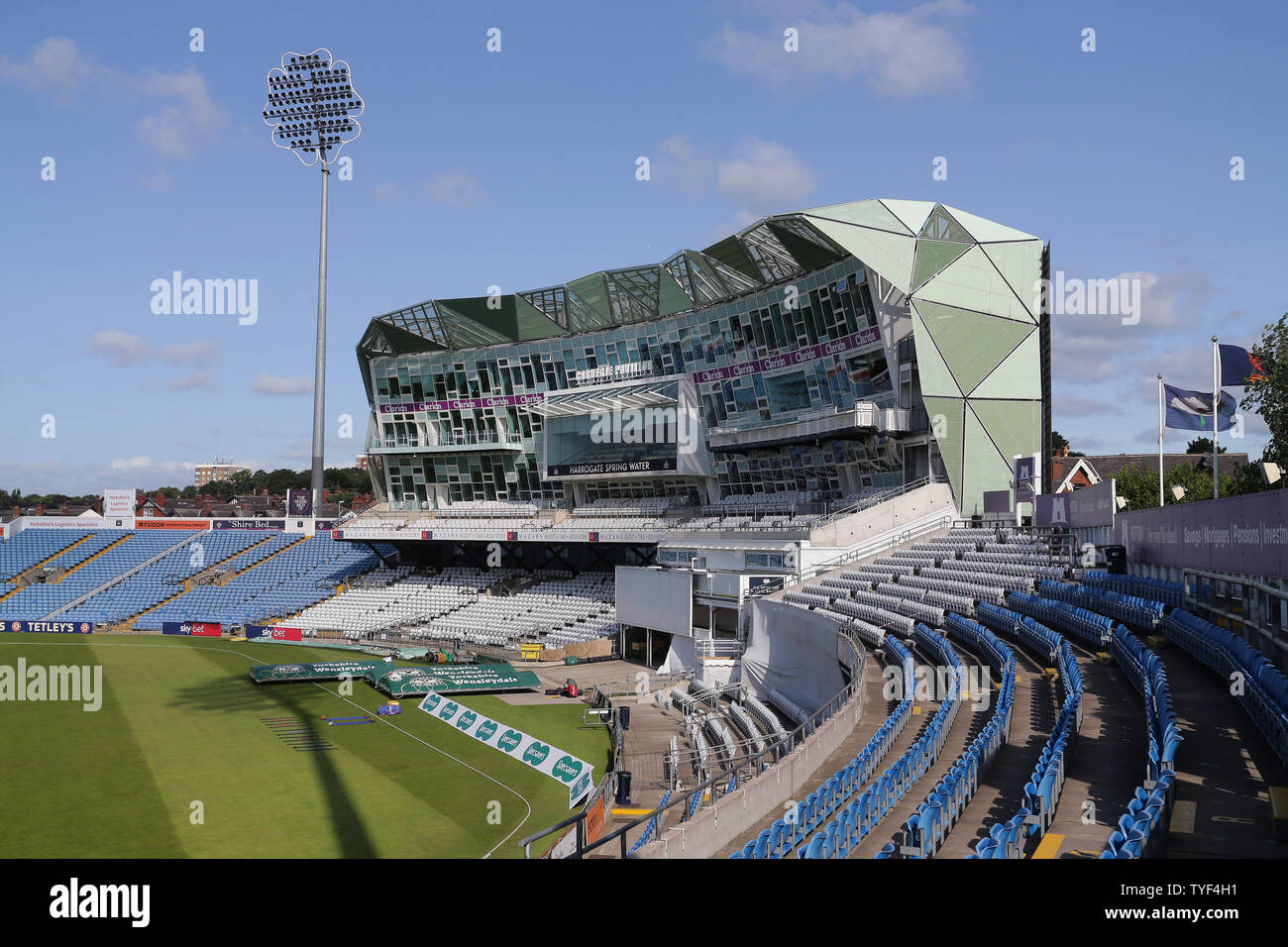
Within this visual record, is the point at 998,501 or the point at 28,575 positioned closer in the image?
the point at 998,501

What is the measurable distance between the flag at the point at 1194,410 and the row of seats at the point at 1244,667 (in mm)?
8548

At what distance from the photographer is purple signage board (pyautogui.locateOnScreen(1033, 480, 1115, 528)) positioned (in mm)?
30597

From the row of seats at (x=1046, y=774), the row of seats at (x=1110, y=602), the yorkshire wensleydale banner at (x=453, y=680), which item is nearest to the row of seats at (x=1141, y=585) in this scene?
the row of seats at (x=1110, y=602)

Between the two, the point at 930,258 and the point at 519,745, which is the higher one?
the point at 930,258

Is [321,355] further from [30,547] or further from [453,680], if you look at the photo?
[453,680]

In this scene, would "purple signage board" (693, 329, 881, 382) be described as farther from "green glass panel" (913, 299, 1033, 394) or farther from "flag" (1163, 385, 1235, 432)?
"flag" (1163, 385, 1235, 432)

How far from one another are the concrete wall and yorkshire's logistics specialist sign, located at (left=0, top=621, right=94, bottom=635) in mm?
58446

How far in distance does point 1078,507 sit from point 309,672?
107 feet

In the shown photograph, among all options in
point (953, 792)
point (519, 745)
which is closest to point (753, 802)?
point (953, 792)

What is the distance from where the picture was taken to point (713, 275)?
54812mm

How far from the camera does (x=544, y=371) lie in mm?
67750

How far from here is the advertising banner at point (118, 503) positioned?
77438 millimetres
